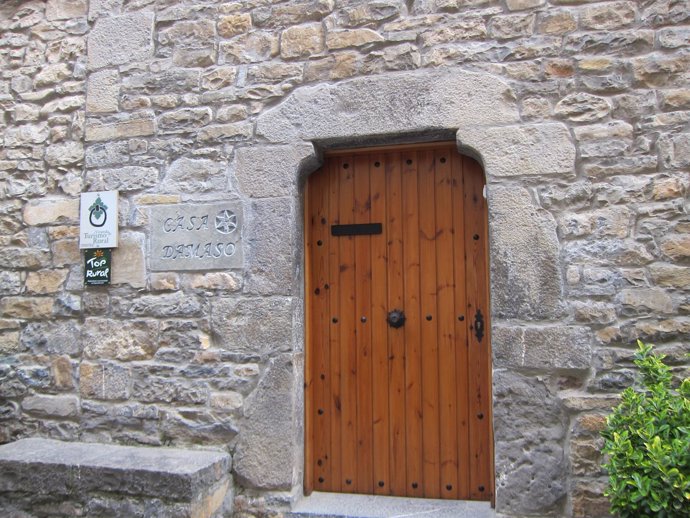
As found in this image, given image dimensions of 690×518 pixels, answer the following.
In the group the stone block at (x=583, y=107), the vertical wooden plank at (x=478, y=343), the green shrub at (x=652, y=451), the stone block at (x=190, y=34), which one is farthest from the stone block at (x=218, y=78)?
the green shrub at (x=652, y=451)

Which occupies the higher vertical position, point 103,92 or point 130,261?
point 103,92

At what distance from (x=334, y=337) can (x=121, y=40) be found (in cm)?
210

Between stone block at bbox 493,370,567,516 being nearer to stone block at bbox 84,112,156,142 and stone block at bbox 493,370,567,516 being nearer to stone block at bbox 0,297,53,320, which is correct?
stone block at bbox 84,112,156,142

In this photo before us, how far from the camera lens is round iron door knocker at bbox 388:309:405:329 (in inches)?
123

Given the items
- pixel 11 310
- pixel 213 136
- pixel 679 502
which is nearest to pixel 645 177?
pixel 679 502

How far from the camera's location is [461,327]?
10.0 feet

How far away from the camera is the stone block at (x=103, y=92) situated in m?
3.43

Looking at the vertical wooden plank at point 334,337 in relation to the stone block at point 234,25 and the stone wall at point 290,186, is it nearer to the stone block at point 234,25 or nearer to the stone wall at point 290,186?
the stone wall at point 290,186

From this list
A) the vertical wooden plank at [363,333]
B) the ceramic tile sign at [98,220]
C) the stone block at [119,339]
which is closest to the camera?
the vertical wooden plank at [363,333]

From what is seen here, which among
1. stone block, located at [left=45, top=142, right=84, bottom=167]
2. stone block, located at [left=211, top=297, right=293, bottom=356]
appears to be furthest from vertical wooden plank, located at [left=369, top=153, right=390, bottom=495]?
stone block, located at [left=45, top=142, right=84, bottom=167]

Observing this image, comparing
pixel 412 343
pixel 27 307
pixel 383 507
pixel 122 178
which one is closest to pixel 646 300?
pixel 412 343

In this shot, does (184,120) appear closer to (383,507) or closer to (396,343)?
(396,343)

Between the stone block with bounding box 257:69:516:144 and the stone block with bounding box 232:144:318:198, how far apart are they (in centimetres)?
7

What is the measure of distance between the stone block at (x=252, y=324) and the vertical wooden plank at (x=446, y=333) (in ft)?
2.57
